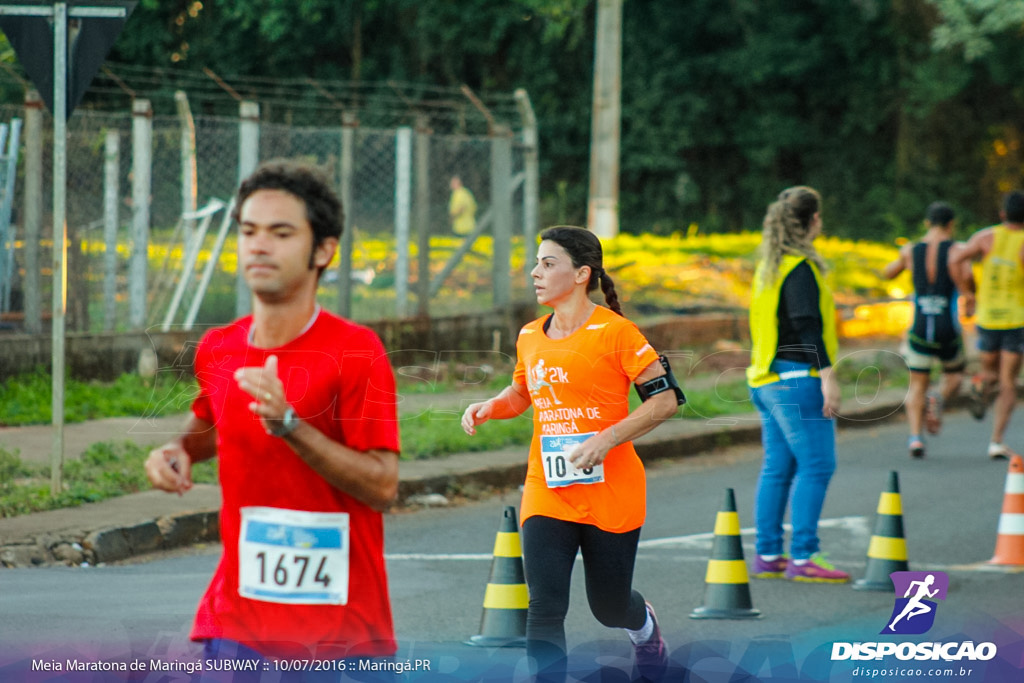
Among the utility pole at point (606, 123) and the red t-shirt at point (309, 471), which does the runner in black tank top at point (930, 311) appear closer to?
the red t-shirt at point (309, 471)

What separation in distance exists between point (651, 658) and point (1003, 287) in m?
7.16

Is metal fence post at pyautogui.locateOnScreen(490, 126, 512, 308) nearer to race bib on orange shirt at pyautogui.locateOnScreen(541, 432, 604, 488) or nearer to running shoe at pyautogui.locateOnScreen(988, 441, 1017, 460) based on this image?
running shoe at pyautogui.locateOnScreen(988, 441, 1017, 460)

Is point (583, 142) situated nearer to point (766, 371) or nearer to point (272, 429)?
point (766, 371)

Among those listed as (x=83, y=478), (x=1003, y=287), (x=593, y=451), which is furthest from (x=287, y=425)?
(x=1003, y=287)

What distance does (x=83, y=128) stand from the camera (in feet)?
41.8

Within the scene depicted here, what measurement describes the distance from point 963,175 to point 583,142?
31.5ft

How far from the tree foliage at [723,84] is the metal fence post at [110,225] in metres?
20.7

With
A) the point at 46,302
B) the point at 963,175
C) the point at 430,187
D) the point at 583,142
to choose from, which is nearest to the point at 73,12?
the point at 46,302

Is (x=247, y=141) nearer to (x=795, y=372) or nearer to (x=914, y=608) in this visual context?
(x=795, y=372)

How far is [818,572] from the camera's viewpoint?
7.51 meters

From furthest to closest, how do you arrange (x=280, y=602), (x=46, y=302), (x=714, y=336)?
1. (x=714, y=336)
2. (x=46, y=302)
3. (x=280, y=602)

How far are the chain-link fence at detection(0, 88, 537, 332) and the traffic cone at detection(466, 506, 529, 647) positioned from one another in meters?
7.41

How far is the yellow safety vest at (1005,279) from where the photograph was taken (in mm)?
11383

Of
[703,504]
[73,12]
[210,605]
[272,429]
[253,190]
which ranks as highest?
[73,12]
